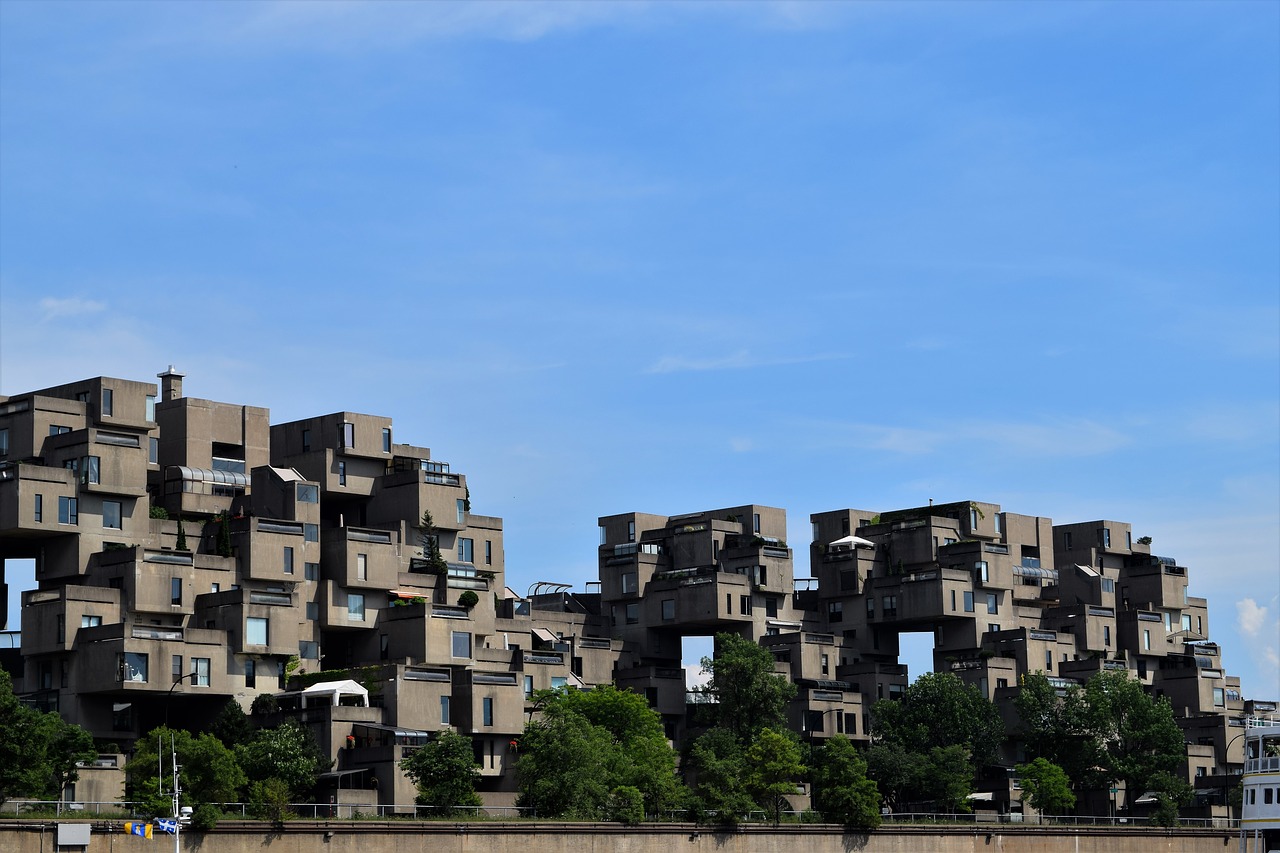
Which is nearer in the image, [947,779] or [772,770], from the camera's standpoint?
[772,770]

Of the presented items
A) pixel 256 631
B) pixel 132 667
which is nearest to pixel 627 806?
pixel 256 631

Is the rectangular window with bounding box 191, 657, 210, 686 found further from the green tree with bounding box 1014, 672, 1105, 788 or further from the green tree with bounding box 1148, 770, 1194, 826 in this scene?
the green tree with bounding box 1148, 770, 1194, 826

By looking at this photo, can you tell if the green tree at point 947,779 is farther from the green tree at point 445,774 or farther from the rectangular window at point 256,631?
the rectangular window at point 256,631

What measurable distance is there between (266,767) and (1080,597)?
296 feet

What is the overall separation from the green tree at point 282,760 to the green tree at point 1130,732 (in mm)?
64677

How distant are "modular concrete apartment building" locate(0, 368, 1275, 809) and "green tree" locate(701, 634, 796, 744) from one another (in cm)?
896

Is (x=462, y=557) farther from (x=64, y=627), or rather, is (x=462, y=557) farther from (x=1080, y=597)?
(x=1080, y=597)

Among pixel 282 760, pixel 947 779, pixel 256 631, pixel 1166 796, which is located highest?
pixel 256 631

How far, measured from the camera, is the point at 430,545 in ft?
440

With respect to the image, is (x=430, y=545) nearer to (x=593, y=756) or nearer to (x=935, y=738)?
(x=593, y=756)

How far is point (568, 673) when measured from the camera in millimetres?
138125

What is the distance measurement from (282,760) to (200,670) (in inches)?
389

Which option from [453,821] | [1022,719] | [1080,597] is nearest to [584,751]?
[453,821]

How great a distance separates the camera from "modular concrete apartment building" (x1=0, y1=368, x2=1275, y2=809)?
116188 millimetres
